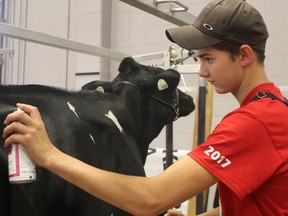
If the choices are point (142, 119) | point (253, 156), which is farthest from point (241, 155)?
point (142, 119)

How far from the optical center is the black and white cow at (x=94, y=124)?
0.86 metres

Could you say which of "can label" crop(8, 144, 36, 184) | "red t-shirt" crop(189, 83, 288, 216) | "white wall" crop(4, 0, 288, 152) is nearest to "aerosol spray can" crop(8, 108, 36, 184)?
"can label" crop(8, 144, 36, 184)

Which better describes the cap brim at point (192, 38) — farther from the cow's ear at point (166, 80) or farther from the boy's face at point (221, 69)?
the cow's ear at point (166, 80)

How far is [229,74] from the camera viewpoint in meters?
0.97

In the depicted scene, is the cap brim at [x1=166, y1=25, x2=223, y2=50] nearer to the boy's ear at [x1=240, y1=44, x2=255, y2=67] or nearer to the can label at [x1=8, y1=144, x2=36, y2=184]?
the boy's ear at [x1=240, y1=44, x2=255, y2=67]

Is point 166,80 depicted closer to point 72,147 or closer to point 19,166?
point 72,147

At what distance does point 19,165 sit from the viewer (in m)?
0.74

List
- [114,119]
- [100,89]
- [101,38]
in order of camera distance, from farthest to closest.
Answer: [101,38], [100,89], [114,119]

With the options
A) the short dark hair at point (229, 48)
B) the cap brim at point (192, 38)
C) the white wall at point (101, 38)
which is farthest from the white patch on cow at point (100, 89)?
the white wall at point (101, 38)

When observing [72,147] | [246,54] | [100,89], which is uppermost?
[246,54]

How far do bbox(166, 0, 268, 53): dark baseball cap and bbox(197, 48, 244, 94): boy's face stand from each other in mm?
26

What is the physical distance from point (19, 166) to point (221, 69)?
19.3 inches

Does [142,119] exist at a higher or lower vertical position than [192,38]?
lower

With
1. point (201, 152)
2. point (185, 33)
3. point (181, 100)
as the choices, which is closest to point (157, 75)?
point (181, 100)
